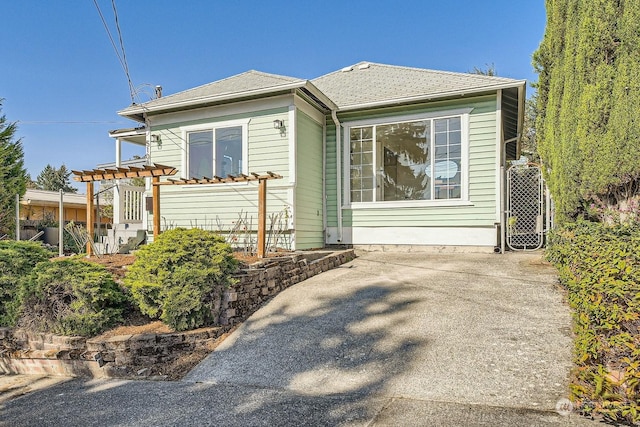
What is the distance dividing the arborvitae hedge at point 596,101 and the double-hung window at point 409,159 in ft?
10.5

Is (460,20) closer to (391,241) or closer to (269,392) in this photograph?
(391,241)

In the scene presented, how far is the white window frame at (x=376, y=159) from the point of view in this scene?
325 inches

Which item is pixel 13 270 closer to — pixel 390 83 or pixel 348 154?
pixel 348 154

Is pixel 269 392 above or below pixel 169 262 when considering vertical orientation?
below

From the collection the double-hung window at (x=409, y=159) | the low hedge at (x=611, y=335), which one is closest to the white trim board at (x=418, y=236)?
the double-hung window at (x=409, y=159)

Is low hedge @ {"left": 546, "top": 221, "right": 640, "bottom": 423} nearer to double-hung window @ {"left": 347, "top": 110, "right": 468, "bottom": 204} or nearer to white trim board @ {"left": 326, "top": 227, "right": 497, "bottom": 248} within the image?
white trim board @ {"left": 326, "top": 227, "right": 497, "bottom": 248}

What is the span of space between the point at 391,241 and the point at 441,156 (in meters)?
2.16

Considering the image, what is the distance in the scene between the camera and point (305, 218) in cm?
855

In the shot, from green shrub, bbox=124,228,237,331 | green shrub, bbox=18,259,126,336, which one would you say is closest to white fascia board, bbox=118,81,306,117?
green shrub, bbox=124,228,237,331

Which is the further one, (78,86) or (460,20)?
(78,86)

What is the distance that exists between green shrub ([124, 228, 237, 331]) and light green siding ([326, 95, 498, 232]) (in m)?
4.92

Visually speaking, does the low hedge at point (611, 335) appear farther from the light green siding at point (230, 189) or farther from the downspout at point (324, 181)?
the downspout at point (324, 181)

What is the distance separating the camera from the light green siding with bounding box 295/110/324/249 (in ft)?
27.3

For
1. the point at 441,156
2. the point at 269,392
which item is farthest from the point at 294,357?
the point at 441,156
